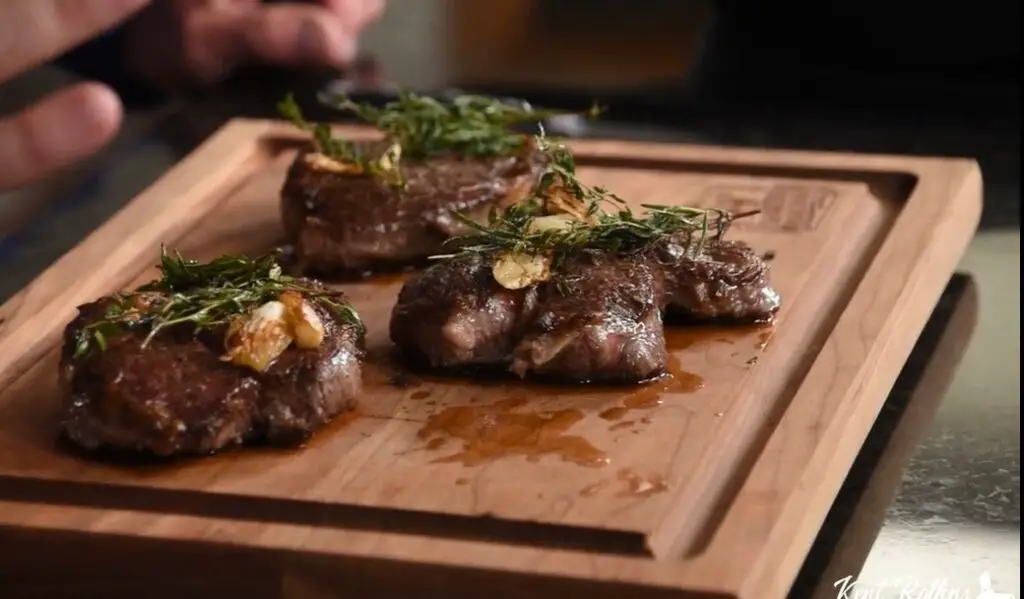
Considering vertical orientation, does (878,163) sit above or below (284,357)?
above

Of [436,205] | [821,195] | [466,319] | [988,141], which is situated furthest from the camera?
[988,141]

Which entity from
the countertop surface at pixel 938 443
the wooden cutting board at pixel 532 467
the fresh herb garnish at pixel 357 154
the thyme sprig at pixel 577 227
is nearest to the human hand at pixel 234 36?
the countertop surface at pixel 938 443

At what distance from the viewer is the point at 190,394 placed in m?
1.80

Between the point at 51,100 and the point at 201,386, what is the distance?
1.09 m

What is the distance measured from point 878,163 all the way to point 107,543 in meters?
1.44

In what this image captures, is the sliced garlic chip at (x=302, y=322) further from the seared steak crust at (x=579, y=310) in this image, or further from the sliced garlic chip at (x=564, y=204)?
the sliced garlic chip at (x=564, y=204)

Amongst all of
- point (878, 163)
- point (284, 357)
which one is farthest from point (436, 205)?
point (878, 163)

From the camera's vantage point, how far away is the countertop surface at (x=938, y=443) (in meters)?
1.83

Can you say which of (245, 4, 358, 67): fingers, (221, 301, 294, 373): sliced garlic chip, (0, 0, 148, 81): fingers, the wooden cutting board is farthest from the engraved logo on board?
(245, 4, 358, 67): fingers

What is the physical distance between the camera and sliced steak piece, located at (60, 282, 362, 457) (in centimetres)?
178

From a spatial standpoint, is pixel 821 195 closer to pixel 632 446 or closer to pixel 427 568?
pixel 632 446

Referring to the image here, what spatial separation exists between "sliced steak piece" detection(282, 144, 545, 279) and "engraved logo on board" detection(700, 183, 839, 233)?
31 centimetres

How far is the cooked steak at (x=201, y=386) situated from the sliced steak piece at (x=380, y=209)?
410 mm

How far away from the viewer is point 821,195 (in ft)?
8.16
